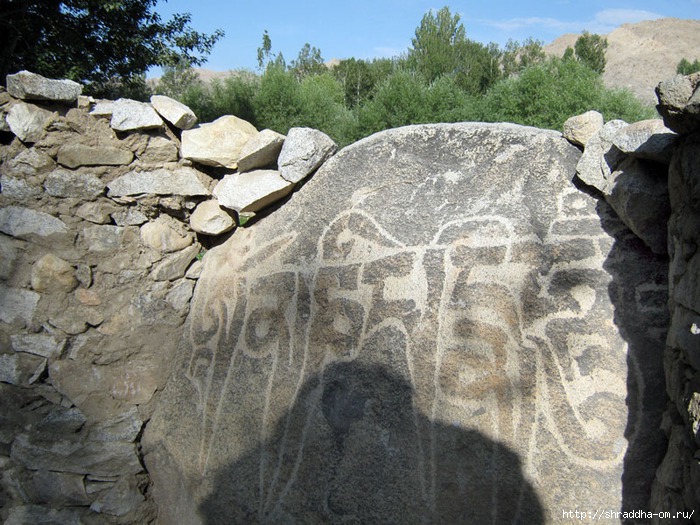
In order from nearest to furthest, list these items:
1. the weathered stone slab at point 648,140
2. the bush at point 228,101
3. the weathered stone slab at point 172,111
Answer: the weathered stone slab at point 648,140 < the weathered stone slab at point 172,111 < the bush at point 228,101

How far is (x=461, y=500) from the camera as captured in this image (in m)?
1.81

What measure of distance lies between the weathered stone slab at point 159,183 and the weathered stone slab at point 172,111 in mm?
201

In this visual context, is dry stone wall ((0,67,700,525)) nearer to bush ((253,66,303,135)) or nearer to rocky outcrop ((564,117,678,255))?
rocky outcrop ((564,117,678,255))

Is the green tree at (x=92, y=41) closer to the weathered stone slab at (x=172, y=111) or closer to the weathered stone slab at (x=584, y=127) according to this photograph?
the weathered stone slab at (x=172, y=111)

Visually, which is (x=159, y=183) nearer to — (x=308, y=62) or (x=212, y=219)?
(x=212, y=219)

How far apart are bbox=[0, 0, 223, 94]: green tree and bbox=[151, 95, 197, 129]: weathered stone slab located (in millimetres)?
4994

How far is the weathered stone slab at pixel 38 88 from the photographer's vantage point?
90.9 inches

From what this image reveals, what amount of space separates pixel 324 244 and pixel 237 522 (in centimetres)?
108

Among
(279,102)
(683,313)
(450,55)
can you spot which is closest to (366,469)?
(683,313)

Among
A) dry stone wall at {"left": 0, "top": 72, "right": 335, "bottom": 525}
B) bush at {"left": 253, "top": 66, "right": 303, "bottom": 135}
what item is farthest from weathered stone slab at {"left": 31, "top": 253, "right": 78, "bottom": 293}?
bush at {"left": 253, "top": 66, "right": 303, "bottom": 135}

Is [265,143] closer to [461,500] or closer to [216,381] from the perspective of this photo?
[216,381]

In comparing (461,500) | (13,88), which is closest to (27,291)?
(13,88)

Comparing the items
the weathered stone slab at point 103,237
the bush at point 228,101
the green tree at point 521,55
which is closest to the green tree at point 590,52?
the green tree at point 521,55

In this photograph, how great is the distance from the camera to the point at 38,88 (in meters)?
2.32
